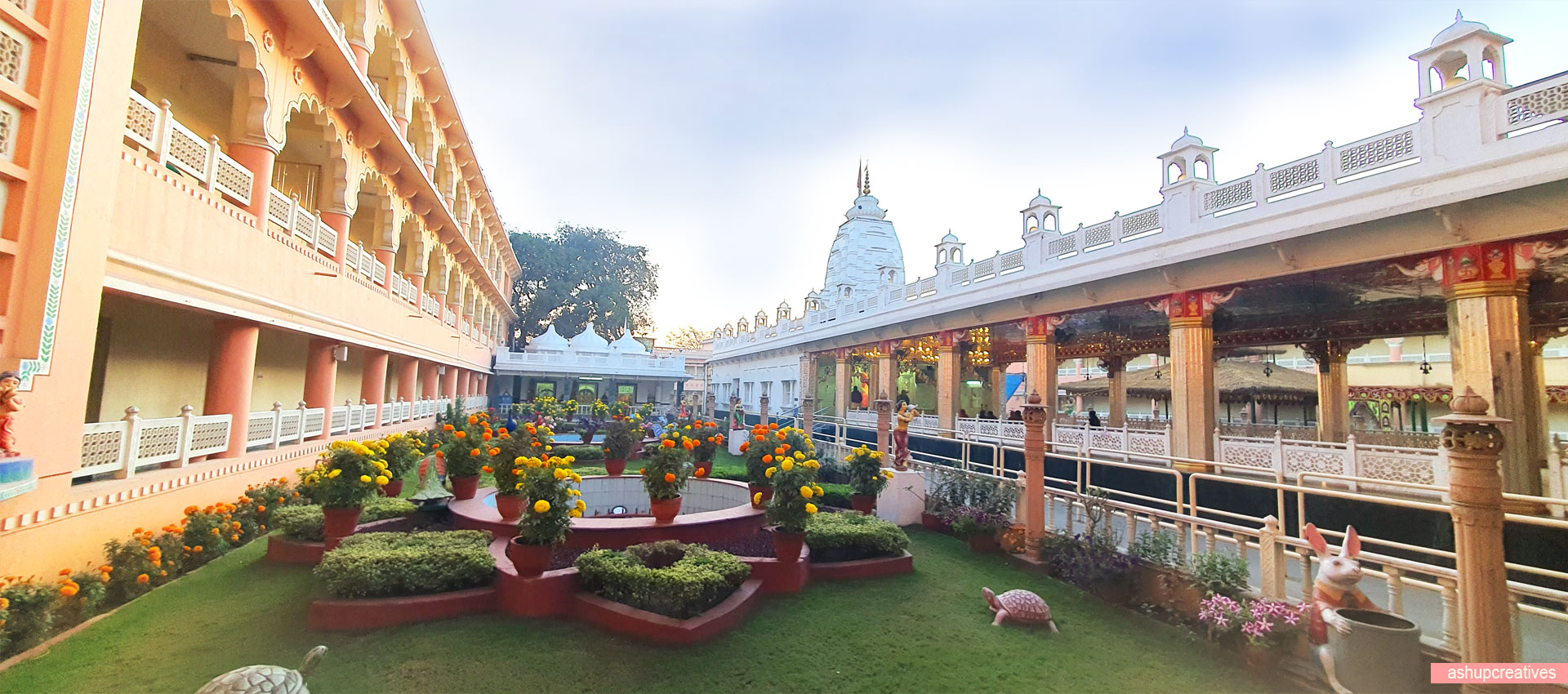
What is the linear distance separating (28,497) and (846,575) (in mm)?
6845

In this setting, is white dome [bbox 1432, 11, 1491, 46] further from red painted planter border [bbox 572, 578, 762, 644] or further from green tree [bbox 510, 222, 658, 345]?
green tree [bbox 510, 222, 658, 345]

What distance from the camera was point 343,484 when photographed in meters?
6.21

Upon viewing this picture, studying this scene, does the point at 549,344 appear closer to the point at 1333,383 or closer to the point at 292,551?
the point at 292,551

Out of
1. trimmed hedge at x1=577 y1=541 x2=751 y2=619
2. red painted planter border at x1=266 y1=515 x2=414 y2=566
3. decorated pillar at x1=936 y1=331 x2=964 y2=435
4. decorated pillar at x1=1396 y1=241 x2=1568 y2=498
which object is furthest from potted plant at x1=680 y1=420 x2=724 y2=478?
decorated pillar at x1=1396 y1=241 x2=1568 y2=498

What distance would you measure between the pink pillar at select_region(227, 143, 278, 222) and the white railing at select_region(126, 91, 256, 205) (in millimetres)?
80

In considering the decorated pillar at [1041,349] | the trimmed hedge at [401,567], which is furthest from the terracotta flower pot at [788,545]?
the decorated pillar at [1041,349]

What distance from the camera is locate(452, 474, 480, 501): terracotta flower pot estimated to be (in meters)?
8.27

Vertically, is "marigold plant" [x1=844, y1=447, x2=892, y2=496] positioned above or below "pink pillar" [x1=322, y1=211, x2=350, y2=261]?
below

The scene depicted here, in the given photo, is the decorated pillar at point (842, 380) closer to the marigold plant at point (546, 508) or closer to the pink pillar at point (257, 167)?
the pink pillar at point (257, 167)

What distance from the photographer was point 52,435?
4.80 meters

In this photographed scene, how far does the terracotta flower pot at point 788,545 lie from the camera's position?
615cm

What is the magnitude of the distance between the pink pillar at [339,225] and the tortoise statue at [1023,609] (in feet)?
38.7

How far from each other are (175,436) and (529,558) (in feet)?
15.9

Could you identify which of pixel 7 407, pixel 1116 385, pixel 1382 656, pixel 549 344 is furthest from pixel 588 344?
pixel 1382 656
